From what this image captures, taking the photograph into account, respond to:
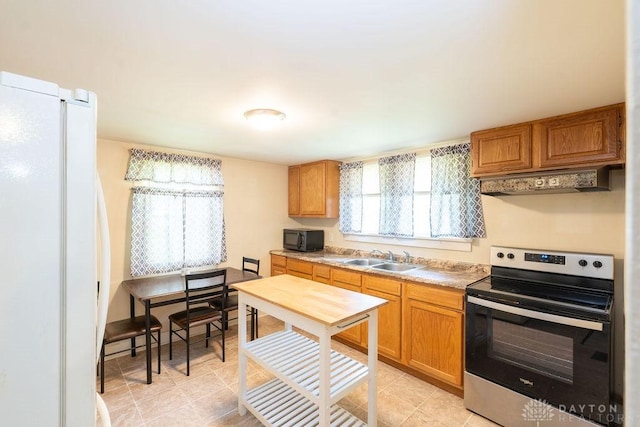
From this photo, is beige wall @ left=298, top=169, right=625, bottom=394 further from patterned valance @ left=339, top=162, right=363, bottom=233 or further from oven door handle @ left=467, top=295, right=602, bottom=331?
patterned valance @ left=339, top=162, right=363, bottom=233

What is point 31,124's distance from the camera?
30.7 inches

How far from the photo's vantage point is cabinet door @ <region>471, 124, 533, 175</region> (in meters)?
2.33

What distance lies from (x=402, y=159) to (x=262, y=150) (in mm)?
1688

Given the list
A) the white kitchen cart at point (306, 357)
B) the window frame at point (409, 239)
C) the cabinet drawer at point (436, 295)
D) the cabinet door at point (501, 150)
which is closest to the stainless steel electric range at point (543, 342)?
the cabinet drawer at point (436, 295)

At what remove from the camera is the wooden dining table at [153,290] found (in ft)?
8.45

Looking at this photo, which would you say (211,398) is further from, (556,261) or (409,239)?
(556,261)

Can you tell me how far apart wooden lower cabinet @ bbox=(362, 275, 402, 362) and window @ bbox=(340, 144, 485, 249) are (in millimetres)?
770

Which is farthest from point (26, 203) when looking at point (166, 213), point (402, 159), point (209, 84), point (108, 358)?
point (402, 159)

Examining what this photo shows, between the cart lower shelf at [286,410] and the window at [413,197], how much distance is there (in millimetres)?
1962

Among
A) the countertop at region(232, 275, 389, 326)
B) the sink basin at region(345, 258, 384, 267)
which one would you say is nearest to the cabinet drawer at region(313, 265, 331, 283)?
the sink basin at region(345, 258, 384, 267)

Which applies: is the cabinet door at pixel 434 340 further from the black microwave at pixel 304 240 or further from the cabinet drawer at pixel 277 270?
the cabinet drawer at pixel 277 270

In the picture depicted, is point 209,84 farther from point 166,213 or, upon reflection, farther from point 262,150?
point 166,213

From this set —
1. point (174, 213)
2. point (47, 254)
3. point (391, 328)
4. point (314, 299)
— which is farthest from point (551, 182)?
point (174, 213)

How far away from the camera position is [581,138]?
2.08 metres
